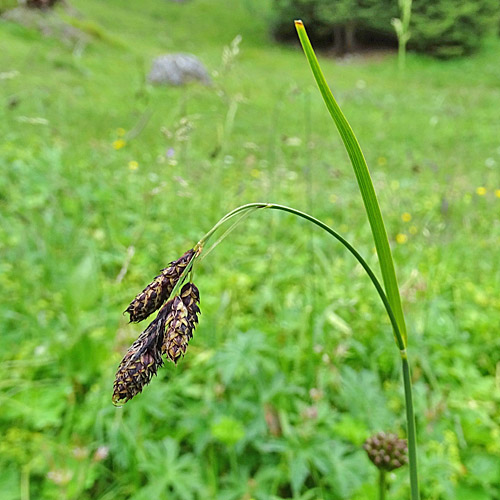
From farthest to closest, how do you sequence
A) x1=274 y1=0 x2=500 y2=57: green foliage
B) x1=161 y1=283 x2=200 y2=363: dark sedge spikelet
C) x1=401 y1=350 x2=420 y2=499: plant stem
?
x1=274 y1=0 x2=500 y2=57: green foliage, x1=401 y1=350 x2=420 y2=499: plant stem, x1=161 y1=283 x2=200 y2=363: dark sedge spikelet

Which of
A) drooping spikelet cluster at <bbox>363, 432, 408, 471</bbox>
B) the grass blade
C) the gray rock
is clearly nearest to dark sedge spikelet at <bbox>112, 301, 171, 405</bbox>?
the grass blade

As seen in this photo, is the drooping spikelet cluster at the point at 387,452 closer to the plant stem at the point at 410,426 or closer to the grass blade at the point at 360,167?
the plant stem at the point at 410,426

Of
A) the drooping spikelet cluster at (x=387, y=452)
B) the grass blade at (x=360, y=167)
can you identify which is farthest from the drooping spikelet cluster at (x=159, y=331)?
the drooping spikelet cluster at (x=387, y=452)

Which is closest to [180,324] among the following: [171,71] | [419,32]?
[171,71]

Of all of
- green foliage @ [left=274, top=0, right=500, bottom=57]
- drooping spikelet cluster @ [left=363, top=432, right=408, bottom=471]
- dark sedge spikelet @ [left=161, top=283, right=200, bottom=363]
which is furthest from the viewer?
green foliage @ [left=274, top=0, right=500, bottom=57]

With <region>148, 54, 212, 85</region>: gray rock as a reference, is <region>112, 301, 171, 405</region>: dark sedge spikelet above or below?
below

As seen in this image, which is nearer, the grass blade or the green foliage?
the grass blade

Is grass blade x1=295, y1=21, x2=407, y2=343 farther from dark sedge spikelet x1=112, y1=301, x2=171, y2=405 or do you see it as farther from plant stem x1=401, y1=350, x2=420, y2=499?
dark sedge spikelet x1=112, y1=301, x2=171, y2=405
